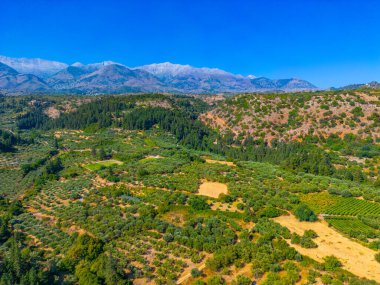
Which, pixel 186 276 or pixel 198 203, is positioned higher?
pixel 198 203

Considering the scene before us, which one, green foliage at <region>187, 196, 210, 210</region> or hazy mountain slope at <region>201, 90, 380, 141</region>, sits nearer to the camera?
green foliage at <region>187, 196, 210, 210</region>

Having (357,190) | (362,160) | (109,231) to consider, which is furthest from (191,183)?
(362,160)

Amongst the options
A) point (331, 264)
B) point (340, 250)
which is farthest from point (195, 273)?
point (340, 250)

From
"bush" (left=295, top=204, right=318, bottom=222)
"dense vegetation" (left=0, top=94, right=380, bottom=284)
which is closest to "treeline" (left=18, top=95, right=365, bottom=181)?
"dense vegetation" (left=0, top=94, right=380, bottom=284)

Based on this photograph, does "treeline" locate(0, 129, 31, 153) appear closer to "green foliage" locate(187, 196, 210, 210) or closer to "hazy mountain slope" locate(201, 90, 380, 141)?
"green foliage" locate(187, 196, 210, 210)

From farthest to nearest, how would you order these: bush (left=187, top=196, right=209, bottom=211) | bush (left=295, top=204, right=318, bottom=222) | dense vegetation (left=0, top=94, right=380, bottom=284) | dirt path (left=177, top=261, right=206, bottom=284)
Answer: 1. bush (left=187, top=196, right=209, bottom=211)
2. bush (left=295, top=204, right=318, bottom=222)
3. dense vegetation (left=0, top=94, right=380, bottom=284)
4. dirt path (left=177, top=261, right=206, bottom=284)

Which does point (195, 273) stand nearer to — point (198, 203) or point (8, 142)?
point (198, 203)
